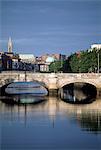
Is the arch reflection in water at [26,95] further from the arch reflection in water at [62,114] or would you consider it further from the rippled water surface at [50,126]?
the rippled water surface at [50,126]

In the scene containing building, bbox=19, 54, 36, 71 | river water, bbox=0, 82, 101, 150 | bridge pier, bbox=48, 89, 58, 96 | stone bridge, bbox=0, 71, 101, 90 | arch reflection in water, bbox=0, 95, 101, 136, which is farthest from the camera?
building, bbox=19, 54, 36, 71

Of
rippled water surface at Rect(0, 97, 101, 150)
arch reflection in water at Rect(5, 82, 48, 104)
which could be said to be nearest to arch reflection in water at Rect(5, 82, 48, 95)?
arch reflection in water at Rect(5, 82, 48, 104)

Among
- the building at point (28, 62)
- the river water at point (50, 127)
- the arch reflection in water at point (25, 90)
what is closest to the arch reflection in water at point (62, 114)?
the river water at point (50, 127)

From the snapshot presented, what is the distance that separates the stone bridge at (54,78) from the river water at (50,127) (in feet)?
12.1

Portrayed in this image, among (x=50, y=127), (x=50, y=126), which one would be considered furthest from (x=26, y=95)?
(x=50, y=127)

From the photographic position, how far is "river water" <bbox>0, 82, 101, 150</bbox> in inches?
283

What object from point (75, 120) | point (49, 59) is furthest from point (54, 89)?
point (49, 59)

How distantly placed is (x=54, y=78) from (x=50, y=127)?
809cm

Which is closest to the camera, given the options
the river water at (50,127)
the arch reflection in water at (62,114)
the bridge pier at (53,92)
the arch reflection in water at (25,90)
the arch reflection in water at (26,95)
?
the river water at (50,127)

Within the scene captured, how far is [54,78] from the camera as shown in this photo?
17.0m

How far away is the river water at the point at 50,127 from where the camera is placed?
720cm

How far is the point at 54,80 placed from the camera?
1692cm

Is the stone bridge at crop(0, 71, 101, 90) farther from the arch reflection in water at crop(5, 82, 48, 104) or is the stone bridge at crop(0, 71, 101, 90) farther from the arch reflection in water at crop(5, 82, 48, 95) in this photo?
the arch reflection in water at crop(5, 82, 48, 95)

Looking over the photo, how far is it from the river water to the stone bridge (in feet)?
12.1
